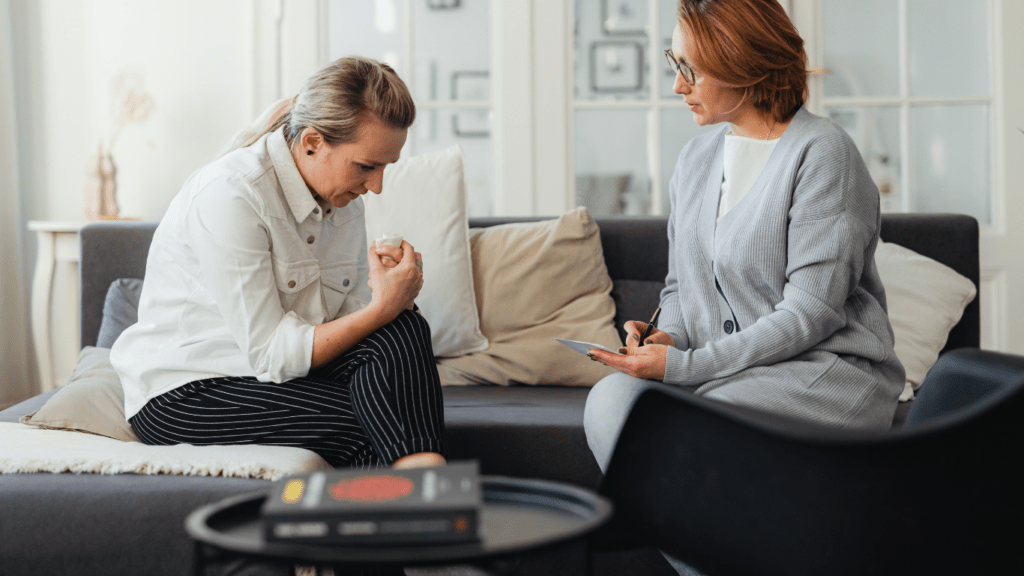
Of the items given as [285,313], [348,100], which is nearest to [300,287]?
[285,313]

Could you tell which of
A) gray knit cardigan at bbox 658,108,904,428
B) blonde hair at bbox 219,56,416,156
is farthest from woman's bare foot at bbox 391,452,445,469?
blonde hair at bbox 219,56,416,156

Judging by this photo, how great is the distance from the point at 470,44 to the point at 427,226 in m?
1.19

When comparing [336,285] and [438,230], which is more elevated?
[438,230]

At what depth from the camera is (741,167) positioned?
133 centimetres

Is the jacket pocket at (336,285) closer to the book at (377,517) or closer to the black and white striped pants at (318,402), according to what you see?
the black and white striped pants at (318,402)

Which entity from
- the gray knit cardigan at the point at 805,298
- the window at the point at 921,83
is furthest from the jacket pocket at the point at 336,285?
the window at the point at 921,83

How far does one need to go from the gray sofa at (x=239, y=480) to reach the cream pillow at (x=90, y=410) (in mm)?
166

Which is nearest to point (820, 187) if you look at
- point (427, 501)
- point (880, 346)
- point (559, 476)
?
point (880, 346)

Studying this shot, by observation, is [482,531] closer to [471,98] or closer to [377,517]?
[377,517]

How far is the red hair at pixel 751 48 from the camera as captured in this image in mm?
1245

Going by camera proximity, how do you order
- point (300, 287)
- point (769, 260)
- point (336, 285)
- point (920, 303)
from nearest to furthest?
point (769, 260) → point (300, 287) → point (336, 285) → point (920, 303)

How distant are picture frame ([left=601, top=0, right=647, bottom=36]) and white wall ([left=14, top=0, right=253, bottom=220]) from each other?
1.33m

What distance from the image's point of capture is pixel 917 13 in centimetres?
281

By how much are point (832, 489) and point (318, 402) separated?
2.65ft
